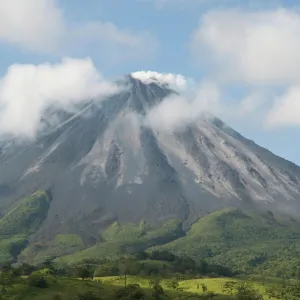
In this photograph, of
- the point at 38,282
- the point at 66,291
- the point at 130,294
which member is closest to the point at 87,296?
the point at 66,291

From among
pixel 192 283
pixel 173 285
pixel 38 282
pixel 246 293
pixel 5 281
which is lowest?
pixel 246 293

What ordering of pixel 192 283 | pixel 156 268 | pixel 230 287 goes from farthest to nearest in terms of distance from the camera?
pixel 156 268, pixel 192 283, pixel 230 287

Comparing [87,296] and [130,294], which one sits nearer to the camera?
[87,296]

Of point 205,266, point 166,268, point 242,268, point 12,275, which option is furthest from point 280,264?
point 12,275

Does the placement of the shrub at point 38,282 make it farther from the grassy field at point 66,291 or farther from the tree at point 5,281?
the tree at point 5,281

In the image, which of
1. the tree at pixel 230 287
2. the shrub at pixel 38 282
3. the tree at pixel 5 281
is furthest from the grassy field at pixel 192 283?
the tree at pixel 5 281

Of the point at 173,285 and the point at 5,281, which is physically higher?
the point at 5,281

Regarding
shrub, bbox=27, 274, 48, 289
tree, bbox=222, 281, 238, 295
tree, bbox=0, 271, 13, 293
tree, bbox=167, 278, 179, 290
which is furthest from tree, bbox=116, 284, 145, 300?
tree, bbox=222, 281, 238, 295

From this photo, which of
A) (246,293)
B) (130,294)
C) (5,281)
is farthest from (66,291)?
(246,293)

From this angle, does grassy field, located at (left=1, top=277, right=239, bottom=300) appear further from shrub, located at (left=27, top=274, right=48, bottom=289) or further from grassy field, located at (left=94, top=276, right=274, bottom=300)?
grassy field, located at (left=94, top=276, right=274, bottom=300)

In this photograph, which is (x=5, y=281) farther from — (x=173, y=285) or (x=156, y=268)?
(x=156, y=268)

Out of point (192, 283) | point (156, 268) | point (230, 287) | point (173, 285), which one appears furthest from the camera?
point (156, 268)
